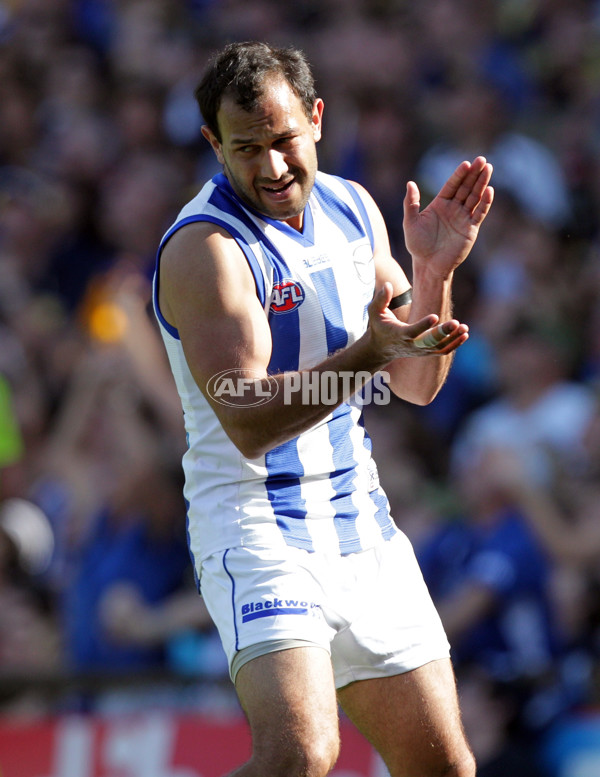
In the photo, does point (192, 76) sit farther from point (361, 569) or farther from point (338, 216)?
point (361, 569)

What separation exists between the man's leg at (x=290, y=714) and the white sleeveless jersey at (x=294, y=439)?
39 cm

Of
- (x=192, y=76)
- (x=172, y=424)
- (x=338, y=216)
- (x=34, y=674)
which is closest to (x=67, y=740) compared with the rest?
(x=34, y=674)

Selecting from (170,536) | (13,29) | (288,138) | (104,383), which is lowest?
(170,536)

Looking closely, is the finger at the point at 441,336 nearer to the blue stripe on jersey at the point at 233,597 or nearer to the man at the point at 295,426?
the man at the point at 295,426

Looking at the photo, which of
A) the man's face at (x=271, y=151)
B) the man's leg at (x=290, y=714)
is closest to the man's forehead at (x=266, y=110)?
the man's face at (x=271, y=151)

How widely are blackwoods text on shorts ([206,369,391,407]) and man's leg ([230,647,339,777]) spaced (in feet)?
2.39

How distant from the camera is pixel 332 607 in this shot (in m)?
3.72

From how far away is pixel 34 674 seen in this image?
6852 mm

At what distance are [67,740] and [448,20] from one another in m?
5.88

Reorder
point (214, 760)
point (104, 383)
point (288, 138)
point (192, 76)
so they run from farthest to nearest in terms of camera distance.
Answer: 1. point (192, 76)
2. point (104, 383)
3. point (214, 760)
4. point (288, 138)

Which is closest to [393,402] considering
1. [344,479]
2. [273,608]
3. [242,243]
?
[344,479]

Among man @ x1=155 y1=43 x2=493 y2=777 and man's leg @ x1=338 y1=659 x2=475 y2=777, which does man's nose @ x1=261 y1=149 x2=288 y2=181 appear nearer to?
man @ x1=155 y1=43 x2=493 y2=777

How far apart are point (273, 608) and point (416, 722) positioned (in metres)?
0.64

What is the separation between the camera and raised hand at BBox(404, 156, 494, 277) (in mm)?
3877
